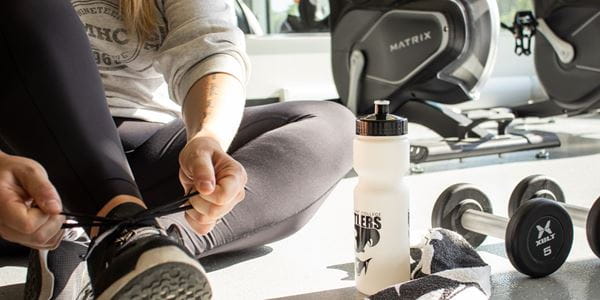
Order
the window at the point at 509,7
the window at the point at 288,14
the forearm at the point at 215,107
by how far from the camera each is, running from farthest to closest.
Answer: the window at the point at 288,14
the window at the point at 509,7
the forearm at the point at 215,107

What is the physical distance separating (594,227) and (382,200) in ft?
1.28

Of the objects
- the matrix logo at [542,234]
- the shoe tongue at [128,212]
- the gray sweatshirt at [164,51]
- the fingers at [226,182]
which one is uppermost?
the gray sweatshirt at [164,51]

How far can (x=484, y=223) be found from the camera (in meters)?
1.28

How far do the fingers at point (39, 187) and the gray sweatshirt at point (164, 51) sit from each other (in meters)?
0.39

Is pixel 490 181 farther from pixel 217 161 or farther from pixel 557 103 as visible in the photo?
pixel 217 161

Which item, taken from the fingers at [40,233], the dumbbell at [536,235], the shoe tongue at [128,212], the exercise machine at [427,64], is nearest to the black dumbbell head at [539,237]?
the dumbbell at [536,235]

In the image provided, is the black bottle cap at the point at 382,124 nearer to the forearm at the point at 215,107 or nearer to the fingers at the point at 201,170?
the forearm at the point at 215,107

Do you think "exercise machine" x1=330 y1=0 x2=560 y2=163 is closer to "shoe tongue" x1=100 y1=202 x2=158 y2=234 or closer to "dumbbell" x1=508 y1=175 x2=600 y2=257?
"dumbbell" x1=508 y1=175 x2=600 y2=257

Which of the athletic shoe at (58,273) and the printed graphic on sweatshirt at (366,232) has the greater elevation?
the printed graphic on sweatshirt at (366,232)

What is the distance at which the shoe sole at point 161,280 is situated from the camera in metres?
0.69

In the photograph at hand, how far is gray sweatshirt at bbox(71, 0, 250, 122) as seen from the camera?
110cm

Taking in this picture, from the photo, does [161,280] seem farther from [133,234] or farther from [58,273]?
[58,273]

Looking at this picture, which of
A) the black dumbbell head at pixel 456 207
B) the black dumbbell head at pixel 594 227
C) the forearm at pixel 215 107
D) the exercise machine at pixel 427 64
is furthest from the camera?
the exercise machine at pixel 427 64

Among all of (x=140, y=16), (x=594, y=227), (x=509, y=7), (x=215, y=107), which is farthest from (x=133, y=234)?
(x=509, y=7)
